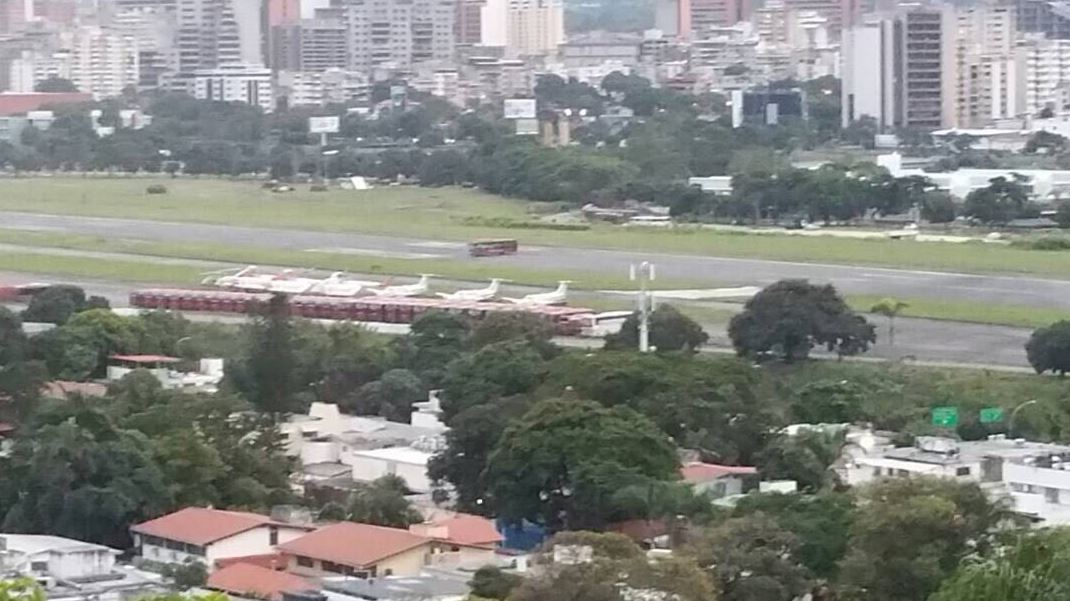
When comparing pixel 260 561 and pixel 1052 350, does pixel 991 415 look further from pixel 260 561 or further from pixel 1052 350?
pixel 260 561

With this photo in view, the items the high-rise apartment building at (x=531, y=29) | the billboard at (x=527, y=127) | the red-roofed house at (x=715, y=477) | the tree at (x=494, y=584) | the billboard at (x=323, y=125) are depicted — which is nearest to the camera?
the tree at (x=494, y=584)

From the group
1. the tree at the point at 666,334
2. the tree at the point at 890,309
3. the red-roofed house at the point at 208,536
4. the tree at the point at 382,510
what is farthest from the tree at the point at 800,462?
the tree at the point at 890,309

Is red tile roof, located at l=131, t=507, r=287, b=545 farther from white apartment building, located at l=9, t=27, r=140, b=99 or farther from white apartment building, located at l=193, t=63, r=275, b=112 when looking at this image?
white apartment building, located at l=9, t=27, r=140, b=99

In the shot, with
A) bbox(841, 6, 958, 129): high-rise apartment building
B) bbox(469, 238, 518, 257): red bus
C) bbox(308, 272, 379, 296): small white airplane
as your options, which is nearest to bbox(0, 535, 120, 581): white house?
bbox(308, 272, 379, 296): small white airplane

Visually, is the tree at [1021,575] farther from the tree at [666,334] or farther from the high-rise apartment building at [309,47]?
the high-rise apartment building at [309,47]

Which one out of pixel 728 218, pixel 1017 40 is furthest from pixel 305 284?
pixel 1017 40

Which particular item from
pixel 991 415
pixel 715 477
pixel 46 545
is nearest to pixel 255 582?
pixel 46 545
